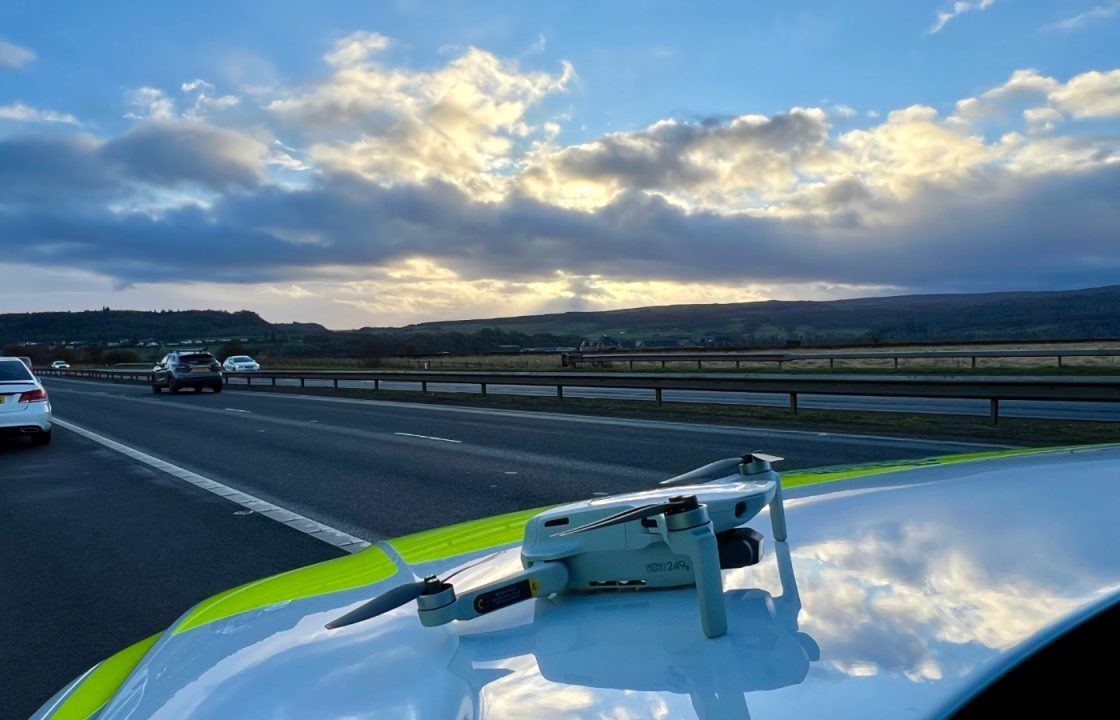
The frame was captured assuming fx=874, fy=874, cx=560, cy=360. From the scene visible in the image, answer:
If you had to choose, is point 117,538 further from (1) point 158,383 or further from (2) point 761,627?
(1) point 158,383

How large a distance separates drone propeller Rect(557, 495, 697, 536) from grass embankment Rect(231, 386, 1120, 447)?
41.4ft

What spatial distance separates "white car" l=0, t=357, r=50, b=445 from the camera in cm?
1572

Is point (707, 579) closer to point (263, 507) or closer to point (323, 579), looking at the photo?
point (323, 579)

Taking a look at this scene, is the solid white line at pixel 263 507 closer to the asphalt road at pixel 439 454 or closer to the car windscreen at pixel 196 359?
the asphalt road at pixel 439 454

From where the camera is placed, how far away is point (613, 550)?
6.03 feet

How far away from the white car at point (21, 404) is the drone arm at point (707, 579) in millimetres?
17349

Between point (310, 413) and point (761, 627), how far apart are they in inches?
889

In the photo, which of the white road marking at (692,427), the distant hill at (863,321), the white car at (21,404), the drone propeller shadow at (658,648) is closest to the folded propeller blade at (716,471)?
the drone propeller shadow at (658,648)

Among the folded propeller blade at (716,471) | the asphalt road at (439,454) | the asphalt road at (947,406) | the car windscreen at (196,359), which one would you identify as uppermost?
the car windscreen at (196,359)

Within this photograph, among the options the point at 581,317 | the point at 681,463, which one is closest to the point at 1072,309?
the point at 581,317

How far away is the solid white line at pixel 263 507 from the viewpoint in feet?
23.8

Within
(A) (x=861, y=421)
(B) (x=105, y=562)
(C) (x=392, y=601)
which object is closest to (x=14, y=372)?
(B) (x=105, y=562)

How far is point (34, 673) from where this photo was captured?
4469mm

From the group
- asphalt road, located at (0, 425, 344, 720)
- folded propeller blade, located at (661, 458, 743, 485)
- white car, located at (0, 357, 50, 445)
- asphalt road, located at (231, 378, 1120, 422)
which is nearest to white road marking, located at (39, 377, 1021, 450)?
asphalt road, located at (231, 378, 1120, 422)
